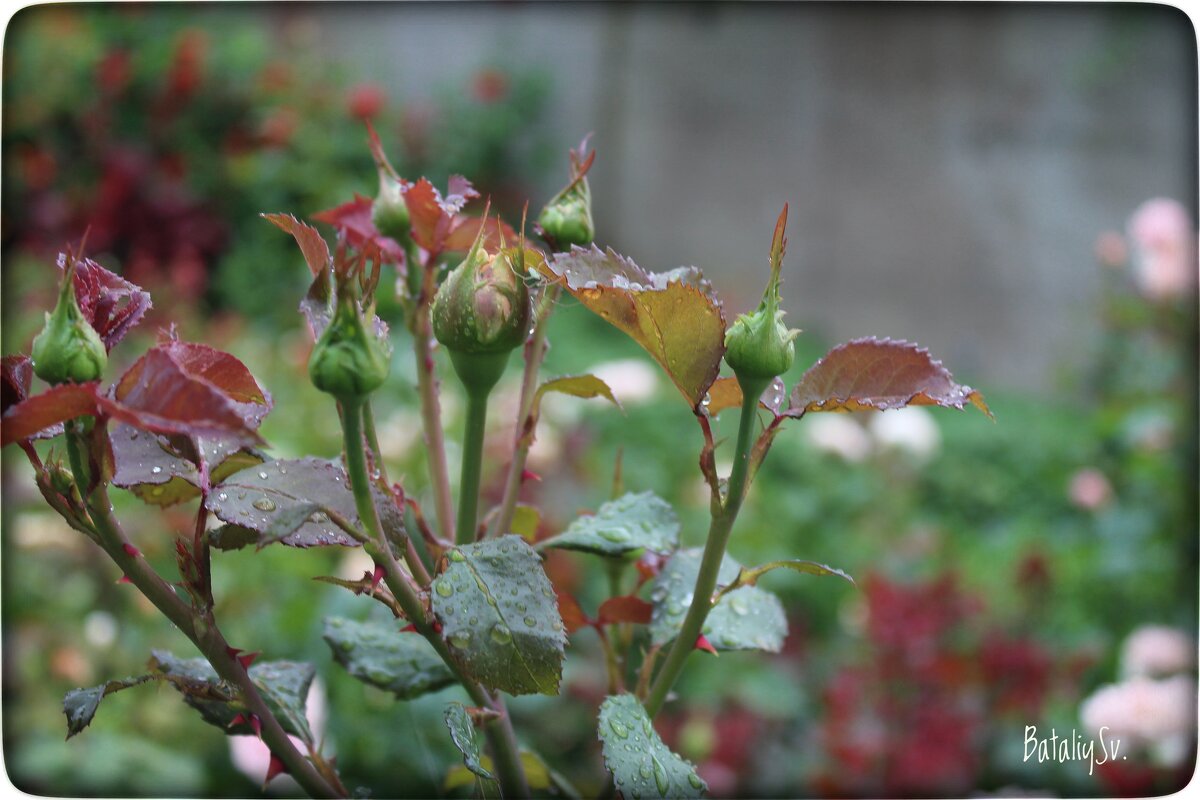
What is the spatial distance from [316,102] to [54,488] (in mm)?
2531

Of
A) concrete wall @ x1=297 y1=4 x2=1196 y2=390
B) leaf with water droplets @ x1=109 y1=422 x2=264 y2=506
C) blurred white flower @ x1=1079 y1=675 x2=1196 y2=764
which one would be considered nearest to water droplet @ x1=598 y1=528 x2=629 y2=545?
leaf with water droplets @ x1=109 y1=422 x2=264 y2=506

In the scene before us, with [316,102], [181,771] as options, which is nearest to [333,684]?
[181,771]

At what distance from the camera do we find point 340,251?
0.20 m

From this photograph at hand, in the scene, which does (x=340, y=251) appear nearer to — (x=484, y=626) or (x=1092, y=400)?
(x=484, y=626)

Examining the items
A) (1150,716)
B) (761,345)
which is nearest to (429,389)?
(761,345)

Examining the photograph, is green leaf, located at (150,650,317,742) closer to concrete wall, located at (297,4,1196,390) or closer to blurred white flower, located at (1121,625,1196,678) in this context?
blurred white flower, located at (1121,625,1196,678)

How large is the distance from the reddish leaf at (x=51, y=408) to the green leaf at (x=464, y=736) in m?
0.11

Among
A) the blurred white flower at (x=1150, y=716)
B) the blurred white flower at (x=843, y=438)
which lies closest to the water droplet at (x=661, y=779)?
the blurred white flower at (x=1150, y=716)

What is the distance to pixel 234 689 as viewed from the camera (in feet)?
0.89

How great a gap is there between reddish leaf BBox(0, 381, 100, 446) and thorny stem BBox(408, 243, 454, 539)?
11 cm

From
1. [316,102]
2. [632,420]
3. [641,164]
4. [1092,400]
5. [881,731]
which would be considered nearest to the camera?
[881,731]

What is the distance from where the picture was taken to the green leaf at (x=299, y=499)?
24 centimetres

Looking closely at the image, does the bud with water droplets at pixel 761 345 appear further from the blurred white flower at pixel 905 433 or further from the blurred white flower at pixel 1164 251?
the blurred white flower at pixel 905 433

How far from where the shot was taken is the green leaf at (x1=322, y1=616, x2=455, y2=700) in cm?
33
